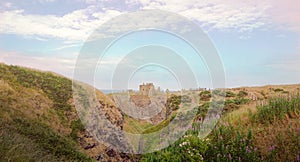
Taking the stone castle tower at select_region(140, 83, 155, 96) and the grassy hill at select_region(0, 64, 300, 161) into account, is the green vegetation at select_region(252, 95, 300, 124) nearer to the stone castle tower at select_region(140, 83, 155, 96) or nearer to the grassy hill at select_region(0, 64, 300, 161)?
the grassy hill at select_region(0, 64, 300, 161)

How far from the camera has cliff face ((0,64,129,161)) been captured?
866 centimetres

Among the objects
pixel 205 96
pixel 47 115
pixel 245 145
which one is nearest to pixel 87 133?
pixel 47 115

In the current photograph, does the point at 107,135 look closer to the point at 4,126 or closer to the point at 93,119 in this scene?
the point at 93,119

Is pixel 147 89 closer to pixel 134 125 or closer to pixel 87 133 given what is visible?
pixel 134 125

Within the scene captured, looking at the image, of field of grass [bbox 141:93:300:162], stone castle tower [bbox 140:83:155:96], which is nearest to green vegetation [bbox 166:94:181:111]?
stone castle tower [bbox 140:83:155:96]

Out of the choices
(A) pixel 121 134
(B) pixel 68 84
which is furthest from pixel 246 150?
(B) pixel 68 84

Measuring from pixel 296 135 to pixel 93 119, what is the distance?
7293 millimetres

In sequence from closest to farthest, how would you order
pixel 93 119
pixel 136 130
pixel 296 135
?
1. pixel 296 135
2. pixel 93 119
3. pixel 136 130

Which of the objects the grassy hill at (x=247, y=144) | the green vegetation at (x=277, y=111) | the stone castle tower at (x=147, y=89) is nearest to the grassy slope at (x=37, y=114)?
the grassy hill at (x=247, y=144)

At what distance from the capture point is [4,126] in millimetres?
8242

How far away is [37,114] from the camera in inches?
404

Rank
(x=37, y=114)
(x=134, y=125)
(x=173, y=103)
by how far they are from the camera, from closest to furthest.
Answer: (x=37, y=114)
(x=134, y=125)
(x=173, y=103)

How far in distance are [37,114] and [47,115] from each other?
40cm

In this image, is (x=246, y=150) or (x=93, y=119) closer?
(x=246, y=150)
